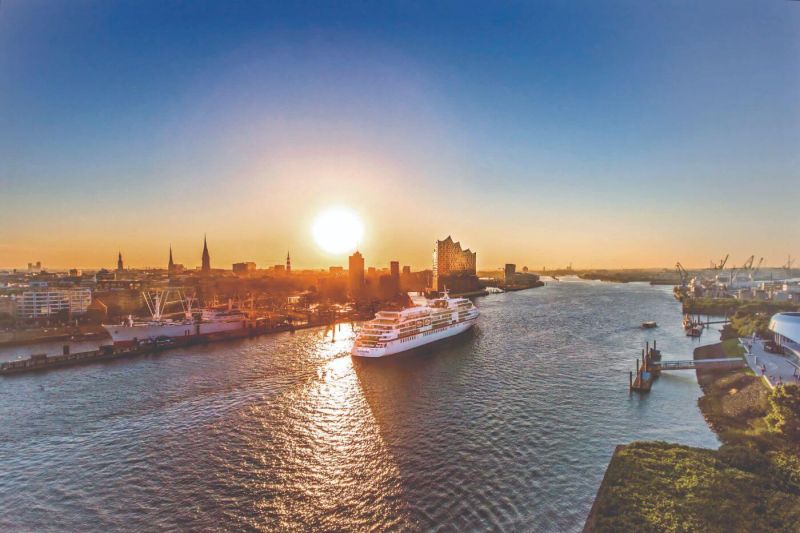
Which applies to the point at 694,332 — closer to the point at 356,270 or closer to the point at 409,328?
the point at 409,328

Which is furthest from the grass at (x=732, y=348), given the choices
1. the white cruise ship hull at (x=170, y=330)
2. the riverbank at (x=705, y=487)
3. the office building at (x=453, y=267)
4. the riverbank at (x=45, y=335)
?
the office building at (x=453, y=267)

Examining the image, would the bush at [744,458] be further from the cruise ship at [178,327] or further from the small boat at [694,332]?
the cruise ship at [178,327]

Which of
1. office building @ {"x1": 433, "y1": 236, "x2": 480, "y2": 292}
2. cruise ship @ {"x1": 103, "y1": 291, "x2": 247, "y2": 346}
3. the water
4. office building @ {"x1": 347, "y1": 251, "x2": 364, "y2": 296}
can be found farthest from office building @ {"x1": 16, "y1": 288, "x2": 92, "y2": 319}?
office building @ {"x1": 433, "y1": 236, "x2": 480, "y2": 292}

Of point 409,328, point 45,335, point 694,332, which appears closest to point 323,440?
point 409,328

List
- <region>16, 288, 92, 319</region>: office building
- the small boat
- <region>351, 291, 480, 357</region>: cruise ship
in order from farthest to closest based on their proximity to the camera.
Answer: <region>16, 288, 92, 319</region>: office building → the small boat → <region>351, 291, 480, 357</region>: cruise ship

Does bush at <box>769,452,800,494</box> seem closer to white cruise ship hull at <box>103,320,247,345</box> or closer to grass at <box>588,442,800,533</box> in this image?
grass at <box>588,442,800,533</box>
